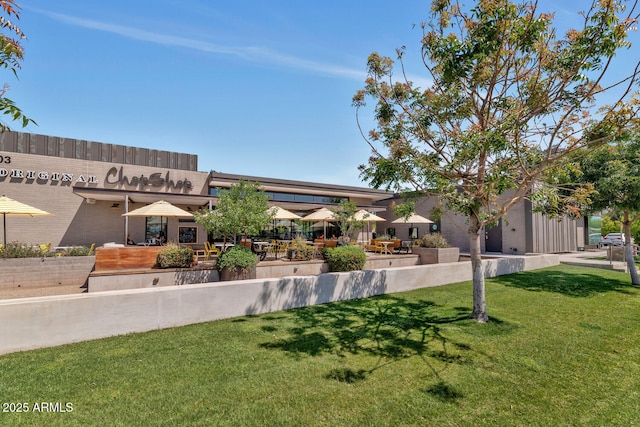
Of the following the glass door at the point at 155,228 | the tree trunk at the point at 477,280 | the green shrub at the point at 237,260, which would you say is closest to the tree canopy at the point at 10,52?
the green shrub at the point at 237,260

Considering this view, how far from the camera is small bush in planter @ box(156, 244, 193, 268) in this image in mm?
9406

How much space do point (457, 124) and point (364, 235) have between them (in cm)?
2001

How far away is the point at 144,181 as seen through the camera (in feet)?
66.0

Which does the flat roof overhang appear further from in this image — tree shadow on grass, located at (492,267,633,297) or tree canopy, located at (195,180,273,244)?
tree shadow on grass, located at (492,267,633,297)

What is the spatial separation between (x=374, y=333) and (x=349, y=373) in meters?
1.82

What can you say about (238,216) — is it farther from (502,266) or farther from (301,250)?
(502,266)

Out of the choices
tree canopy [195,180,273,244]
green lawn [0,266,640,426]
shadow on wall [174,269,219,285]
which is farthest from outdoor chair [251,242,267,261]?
green lawn [0,266,640,426]

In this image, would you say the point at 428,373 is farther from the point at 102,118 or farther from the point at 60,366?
the point at 102,118

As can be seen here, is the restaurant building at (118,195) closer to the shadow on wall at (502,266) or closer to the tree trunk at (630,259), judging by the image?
the tree trunk at (630,259)

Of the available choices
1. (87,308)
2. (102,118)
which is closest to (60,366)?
(87,308)

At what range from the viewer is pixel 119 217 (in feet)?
61.6

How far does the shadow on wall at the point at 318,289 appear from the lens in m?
7.66

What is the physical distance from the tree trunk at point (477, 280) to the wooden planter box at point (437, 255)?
6965 millimetres

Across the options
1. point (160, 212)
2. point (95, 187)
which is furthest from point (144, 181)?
point (160, 212)
